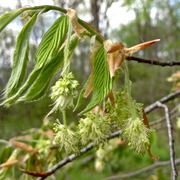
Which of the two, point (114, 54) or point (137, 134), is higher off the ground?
point (114, 54)

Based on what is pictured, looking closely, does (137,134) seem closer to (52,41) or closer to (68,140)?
(68,140)

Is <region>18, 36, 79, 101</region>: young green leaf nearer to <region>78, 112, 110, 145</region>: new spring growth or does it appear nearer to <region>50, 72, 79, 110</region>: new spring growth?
<region>50, 72, 79, 110</region>: new spring growth

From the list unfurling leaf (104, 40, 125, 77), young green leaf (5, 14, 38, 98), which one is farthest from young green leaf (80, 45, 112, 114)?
young green leaf (5, 14, 38, 98)

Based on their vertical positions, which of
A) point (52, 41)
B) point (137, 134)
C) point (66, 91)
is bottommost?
point (137, 134)

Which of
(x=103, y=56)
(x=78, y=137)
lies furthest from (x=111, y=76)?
(x=78, y=137)

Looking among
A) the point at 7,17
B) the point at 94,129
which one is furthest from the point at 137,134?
the point at 7,17

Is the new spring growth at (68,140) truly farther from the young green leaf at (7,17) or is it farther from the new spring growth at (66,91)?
the young green leaf at (7,17)

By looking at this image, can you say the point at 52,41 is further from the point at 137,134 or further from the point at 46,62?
the point at 137,134
